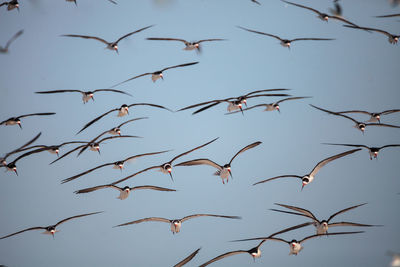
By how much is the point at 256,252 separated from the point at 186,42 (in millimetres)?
6879

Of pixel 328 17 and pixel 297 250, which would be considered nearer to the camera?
pixel 297 250

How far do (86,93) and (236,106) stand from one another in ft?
15.9

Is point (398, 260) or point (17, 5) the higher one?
point (17, 5)

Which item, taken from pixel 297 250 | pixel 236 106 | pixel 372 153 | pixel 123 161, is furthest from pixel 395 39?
pixel 123 161

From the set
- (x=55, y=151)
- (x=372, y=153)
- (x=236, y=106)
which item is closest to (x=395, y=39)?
(x=372, y=153)

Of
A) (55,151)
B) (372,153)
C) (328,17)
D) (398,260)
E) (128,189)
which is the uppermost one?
(328,17)

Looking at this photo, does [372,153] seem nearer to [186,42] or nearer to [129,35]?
[186,42]

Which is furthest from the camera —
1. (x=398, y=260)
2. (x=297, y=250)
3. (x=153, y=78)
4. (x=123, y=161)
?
(x=153, y=78)

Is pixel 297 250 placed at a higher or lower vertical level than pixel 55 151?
lower

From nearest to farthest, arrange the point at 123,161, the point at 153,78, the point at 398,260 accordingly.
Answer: the point at 398,260
the point at 123,161
the point at 153,78

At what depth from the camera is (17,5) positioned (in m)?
16.0

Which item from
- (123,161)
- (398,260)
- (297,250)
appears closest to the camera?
(398,260)

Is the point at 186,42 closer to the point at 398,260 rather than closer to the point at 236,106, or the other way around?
the point at 236,106

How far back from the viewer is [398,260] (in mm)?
6637
